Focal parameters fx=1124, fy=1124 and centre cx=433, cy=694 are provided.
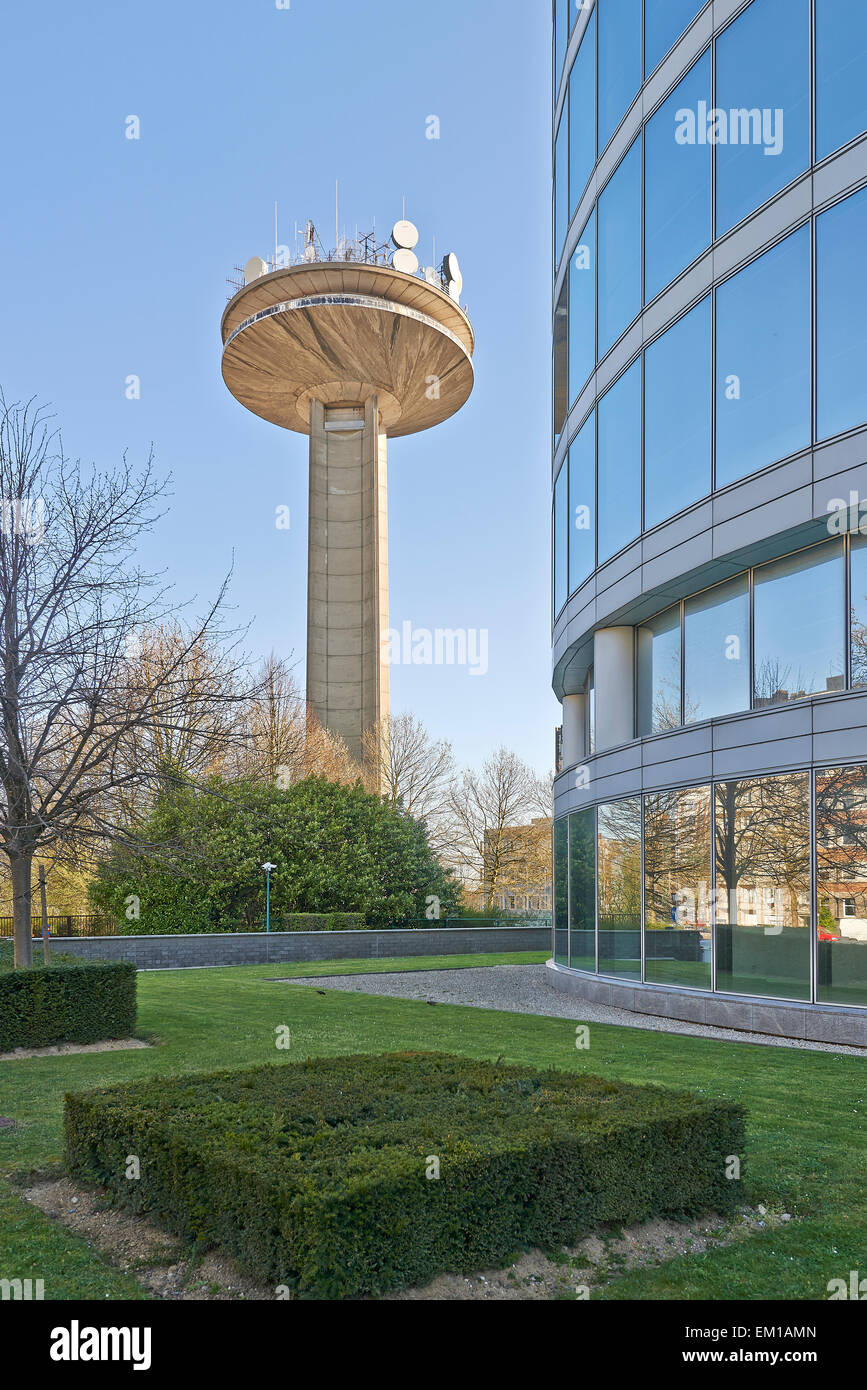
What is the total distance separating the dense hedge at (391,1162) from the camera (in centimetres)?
580

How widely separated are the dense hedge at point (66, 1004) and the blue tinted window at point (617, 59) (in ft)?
60.9

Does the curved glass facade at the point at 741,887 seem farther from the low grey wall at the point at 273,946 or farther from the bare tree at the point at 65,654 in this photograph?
the low grey wall at the point at 273,946

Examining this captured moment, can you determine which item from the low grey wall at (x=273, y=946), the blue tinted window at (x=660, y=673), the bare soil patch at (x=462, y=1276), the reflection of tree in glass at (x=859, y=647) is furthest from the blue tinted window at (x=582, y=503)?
the bare soil patch at (x=462, y=1276)

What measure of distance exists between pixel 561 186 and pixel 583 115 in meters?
2.92

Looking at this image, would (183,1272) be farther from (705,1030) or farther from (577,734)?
(577,734)

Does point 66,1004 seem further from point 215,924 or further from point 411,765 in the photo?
point 411,765

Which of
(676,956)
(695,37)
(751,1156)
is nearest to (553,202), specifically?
(695,37)

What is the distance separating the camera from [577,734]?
29266 millimetres

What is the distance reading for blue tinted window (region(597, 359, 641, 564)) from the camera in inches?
821

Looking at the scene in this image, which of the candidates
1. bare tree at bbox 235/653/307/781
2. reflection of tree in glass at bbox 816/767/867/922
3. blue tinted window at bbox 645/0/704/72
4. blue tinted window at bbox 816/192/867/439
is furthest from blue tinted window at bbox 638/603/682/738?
bare tree at bbox 235/653/307/781

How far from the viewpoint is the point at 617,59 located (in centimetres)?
2252

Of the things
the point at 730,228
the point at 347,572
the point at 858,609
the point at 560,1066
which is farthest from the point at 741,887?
the point at 347,572

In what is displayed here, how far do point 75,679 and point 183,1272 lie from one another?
10144mm

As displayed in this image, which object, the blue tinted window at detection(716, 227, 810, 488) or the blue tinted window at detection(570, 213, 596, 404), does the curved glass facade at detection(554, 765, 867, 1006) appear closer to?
the blue tinted window at detection(716, 227, 810, 488)
